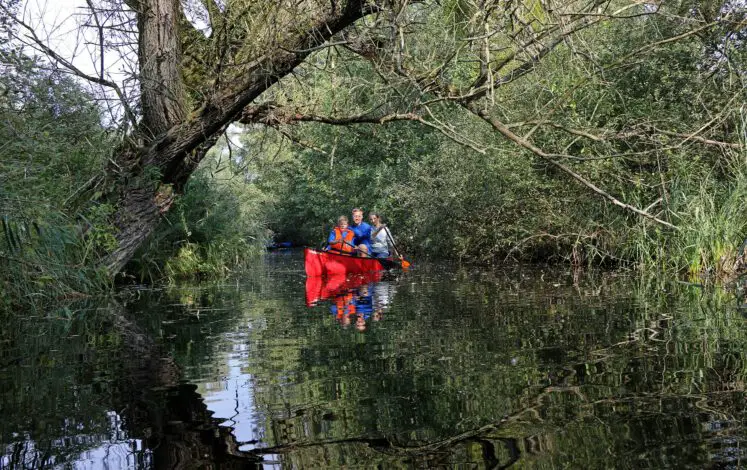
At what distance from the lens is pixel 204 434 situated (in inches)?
120

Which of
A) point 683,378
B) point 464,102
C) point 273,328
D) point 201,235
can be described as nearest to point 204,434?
point 683,378

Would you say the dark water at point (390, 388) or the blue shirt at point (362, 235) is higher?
the blue shirt at point (362, 235)

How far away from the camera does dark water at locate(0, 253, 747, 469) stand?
8.80ft

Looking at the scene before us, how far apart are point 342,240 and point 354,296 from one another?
4.85 meters

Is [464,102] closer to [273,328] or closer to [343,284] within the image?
[273,328]

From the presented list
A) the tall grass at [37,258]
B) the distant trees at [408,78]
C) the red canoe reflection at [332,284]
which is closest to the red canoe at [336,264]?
the red canoe reflection at [332,284]

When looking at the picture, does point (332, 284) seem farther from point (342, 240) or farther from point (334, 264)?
point (342, 240)

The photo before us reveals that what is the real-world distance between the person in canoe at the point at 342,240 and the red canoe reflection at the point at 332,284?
0.64m

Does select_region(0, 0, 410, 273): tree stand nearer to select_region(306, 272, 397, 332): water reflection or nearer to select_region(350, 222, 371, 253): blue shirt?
select_region(306, 272, 397, 332): water reflection

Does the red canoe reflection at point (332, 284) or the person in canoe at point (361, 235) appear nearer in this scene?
the red canoe reflection at point (332, 284)

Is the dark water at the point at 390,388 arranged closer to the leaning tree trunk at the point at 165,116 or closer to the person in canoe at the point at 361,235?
the leaning tree trunk at the point at 165,116

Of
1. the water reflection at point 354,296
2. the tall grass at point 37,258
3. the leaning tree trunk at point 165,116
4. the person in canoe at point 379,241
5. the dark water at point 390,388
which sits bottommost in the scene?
the dark water at point 390,388

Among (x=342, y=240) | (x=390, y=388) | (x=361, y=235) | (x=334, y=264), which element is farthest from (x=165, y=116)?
(x=390, y=388)

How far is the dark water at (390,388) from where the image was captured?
2684mm
